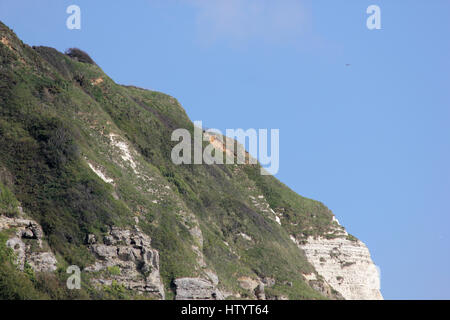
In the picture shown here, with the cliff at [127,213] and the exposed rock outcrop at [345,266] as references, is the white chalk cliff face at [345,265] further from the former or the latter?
the cliff at [127,213]

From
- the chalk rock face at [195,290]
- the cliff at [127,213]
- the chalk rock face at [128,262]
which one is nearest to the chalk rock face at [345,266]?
the cliff at [127,213]

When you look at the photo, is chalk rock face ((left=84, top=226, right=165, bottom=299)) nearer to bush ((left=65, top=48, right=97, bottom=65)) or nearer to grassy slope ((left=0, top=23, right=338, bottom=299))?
grassy slope ((left=0, top=23, right=338, bottom=299))

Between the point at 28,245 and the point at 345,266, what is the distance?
184 feet

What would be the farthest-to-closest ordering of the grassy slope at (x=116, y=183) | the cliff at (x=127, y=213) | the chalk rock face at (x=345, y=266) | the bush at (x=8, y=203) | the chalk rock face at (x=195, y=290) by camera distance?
the chalk rock face at (x=345, y=266), the grassy slope at (x=116, y=183), the chalk rock face at (x=195, y=290), the cliff at (x=127, y=213), the bush at (x=8, y=203)

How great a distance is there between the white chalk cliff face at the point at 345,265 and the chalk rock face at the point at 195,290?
35.7 meters

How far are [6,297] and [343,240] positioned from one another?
211ft

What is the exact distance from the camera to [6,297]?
55.1 m

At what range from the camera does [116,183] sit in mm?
77688

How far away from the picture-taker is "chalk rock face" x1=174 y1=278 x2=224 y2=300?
70.2m

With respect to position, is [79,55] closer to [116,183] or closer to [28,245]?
[116,183]

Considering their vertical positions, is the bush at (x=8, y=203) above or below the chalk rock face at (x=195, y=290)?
above

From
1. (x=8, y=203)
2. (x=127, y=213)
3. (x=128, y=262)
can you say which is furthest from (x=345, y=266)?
(x=8, y=203)

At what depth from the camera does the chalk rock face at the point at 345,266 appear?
10638 centimetres
